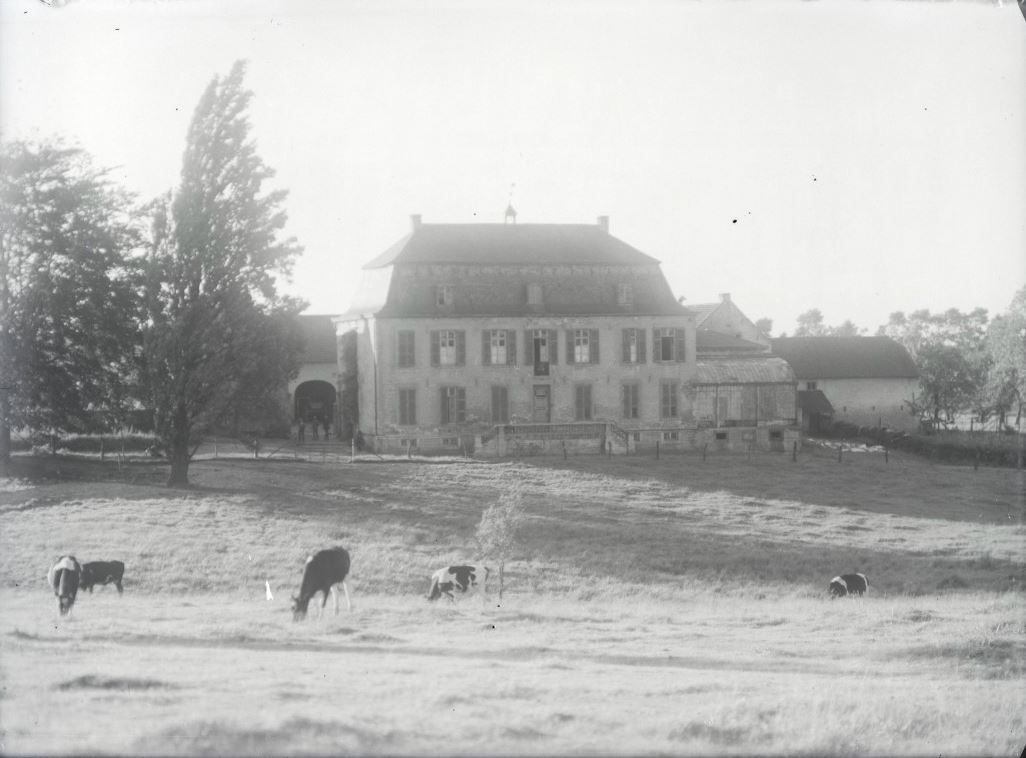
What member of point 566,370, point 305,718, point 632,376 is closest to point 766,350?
point 632,376

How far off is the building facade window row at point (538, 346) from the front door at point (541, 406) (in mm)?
791

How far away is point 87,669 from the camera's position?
394 inches

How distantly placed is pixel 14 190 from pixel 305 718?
10.1m

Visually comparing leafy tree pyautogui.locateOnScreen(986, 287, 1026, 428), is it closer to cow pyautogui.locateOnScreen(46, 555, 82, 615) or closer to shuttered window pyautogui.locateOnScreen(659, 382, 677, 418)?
shuttered window pyautogui.locateOnScreen(659, 382, 677, 418)

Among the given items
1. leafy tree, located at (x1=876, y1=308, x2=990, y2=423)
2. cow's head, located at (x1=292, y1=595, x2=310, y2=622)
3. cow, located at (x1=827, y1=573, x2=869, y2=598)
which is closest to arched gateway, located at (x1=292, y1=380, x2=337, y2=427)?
cow's head, located at (x1=292, y1=595, x2=310, y2=622)

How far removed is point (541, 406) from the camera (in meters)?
28.5

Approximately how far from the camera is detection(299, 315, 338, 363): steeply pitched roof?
2272cm

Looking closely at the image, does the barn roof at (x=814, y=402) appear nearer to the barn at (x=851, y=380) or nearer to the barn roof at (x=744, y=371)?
the barn at (x=851, y=380)

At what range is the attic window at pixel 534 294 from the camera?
92.3 ft

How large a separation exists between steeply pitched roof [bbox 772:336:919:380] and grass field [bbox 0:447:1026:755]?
1122cm

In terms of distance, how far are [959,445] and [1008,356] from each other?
6336mm

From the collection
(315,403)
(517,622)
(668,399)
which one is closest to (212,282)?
(517,622)

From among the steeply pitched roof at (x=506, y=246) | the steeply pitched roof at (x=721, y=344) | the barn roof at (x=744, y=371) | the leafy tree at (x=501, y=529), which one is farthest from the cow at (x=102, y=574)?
the steeply pitched roof at (x=721, y=344)

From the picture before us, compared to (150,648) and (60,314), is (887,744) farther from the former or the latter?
(60,314)
